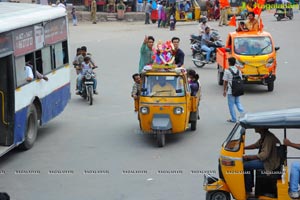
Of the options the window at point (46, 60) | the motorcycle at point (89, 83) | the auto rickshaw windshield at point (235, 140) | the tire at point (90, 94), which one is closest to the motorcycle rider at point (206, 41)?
the motorcycle at point (89, 83)

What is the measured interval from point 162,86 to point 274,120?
5352 mm

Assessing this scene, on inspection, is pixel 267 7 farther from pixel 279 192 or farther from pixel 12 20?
pixel 279 192

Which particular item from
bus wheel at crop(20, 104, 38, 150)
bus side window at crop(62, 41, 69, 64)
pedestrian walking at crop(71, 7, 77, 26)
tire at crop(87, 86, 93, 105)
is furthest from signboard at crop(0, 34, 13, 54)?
pedestrian walking at crop(71, 7, 77, 26)

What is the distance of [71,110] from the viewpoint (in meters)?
18.4

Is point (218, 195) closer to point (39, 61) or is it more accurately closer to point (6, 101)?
point (6, 101)

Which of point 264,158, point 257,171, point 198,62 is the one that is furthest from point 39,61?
point 198,62

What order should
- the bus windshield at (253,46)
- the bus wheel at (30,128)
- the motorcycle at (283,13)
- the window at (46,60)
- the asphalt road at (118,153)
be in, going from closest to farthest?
the asphalt road at (118,153) → the bus wheel at (30,128) → the window at (46,60) → the bus windshield at (253,46) → the motorcycle at (283,13)

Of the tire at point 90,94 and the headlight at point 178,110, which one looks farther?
the tire at point 90,94

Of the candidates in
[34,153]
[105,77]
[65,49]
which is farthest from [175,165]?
[105,77]

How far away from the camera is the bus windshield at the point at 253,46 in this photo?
801 inches

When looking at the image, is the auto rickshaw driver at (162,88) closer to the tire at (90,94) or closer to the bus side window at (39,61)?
the bus side window at (39,61)

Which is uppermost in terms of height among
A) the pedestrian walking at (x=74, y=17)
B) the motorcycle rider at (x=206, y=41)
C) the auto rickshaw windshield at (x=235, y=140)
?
the auto rickshaw windshield at (x=235, y=140)

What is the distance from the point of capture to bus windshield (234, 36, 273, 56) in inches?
801

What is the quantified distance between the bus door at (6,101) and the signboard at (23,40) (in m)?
0.41
